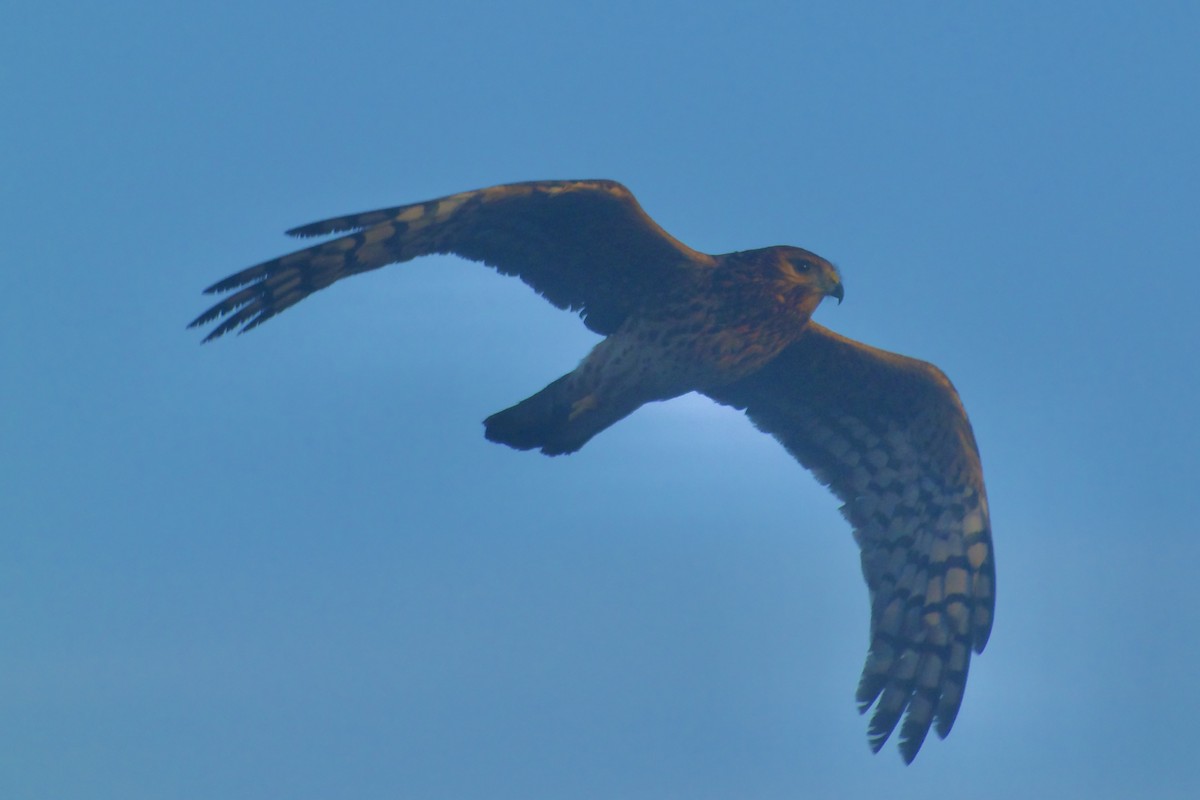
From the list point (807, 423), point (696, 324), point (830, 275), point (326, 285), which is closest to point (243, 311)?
point (326, 285)

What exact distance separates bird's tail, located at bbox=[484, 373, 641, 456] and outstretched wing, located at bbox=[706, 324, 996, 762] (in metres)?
1.33

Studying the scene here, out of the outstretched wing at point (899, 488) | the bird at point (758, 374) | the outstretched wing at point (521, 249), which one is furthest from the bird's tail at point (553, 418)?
the outstretched wing at point (899, 488)

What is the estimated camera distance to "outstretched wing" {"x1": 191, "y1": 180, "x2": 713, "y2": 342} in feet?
22.1

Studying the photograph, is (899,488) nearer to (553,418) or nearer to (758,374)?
(758,374)

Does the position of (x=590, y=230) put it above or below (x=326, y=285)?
above

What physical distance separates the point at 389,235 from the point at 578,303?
1384 mm

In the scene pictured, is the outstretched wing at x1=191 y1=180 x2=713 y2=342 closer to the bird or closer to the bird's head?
the bird

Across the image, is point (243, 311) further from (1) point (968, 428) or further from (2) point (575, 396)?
(1) point (968, 428)

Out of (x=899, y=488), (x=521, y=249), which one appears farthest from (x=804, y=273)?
(x=899, y=488)

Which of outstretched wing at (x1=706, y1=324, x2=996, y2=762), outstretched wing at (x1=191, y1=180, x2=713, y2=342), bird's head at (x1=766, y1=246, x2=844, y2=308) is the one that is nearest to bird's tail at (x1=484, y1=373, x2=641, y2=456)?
outstretched wing at (x1=191, y1=180, x2=713, y2=342)

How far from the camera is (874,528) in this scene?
902 centimetres

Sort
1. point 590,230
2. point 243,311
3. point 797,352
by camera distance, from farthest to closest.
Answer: point 797,352
point 590,230
point 243,311

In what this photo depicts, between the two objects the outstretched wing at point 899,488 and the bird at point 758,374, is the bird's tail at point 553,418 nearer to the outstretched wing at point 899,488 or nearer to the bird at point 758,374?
the bird at point 758,374

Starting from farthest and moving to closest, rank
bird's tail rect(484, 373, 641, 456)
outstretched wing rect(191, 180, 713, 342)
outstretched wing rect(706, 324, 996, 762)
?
outstretched wing rect(706, 324, 996, 762)
bird's tail rect(484, 373, 641, 456)
outstretched wing rect(191, 180, 713, 342)
